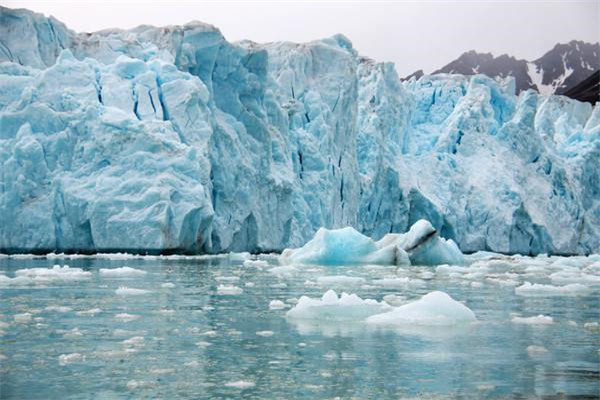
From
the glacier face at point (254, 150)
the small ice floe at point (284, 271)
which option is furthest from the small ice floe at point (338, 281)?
the glacier face at point (254, 150)

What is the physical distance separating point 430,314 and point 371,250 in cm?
1366

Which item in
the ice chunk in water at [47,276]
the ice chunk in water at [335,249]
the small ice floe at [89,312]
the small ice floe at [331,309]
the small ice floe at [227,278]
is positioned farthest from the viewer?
the ice chunk in water at [335,249]

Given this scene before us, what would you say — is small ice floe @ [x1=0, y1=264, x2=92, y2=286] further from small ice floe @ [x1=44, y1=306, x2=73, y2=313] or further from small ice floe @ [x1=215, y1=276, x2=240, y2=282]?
small ice floe @ [x1=44, y1=306, x2=73, y2=313]

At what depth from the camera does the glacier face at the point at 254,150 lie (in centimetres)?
2108

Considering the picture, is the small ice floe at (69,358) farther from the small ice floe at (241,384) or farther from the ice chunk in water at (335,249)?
the ice chunk in water at (335,249)

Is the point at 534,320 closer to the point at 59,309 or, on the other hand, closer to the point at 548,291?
the point at 548,291

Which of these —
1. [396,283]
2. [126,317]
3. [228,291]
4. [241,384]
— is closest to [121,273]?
[228,291]

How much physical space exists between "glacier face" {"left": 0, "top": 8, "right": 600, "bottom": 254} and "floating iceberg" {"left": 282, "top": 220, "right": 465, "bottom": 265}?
3.45 metres

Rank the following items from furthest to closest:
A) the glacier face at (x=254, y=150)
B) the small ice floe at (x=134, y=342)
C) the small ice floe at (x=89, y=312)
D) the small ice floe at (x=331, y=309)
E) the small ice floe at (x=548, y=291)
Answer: the glacier face at (x=254, y=150), the small ice floe at (x=548, y=291), the small ice floe at (x=331, y=309), the small ice floe at (x=89, y=312), the small ice floe at (x=134, y=342)

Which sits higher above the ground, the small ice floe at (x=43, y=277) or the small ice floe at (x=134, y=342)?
the small ice floe at (x=43, y=277)

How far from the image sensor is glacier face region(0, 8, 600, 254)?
2108 cm

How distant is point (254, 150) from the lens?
27.4 meters

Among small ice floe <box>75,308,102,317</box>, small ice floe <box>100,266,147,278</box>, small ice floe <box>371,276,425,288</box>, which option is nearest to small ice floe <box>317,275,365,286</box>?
small ice floe <box>371,276,425,288</box>

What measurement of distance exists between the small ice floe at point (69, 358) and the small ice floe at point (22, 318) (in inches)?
74.5
